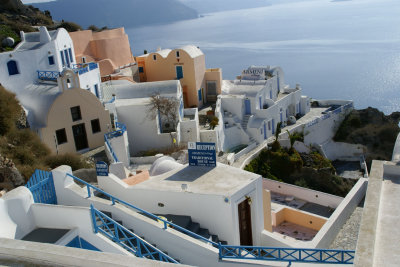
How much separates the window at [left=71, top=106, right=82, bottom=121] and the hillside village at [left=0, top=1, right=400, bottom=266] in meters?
0.21

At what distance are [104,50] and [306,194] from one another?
2531 cm

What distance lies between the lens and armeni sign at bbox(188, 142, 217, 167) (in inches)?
565

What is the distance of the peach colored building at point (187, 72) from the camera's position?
118 ft

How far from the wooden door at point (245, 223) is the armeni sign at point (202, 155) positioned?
2.02 metres

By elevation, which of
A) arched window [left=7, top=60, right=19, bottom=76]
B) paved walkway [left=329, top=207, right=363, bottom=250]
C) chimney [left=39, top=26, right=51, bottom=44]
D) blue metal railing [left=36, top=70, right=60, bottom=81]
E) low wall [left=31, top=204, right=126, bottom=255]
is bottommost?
paved walkway [left=329, top=207, right=363, bottom=250]

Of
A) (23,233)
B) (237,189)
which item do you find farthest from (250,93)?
(23,233)

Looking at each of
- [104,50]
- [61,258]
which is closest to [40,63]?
[104,50]

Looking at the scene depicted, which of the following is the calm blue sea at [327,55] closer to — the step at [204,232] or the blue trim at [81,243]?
the step at [204,232]

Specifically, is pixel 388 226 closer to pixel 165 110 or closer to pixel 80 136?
pixel 80 136

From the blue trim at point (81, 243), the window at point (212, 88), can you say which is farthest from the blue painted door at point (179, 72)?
the blue trim at point (81, 243)

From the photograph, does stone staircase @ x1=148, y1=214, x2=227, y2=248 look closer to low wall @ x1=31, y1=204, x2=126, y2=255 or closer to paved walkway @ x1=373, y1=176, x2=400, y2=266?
low wall @ x1=31, y1=204, x2=126, y2=255

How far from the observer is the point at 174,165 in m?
16.0

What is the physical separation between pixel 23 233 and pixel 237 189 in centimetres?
589

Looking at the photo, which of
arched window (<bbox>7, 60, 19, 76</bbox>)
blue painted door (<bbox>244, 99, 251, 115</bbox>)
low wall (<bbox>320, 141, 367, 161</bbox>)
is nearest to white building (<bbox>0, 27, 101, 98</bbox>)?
arched window (<bbox>7, 60, 19, 76</bbox>)
